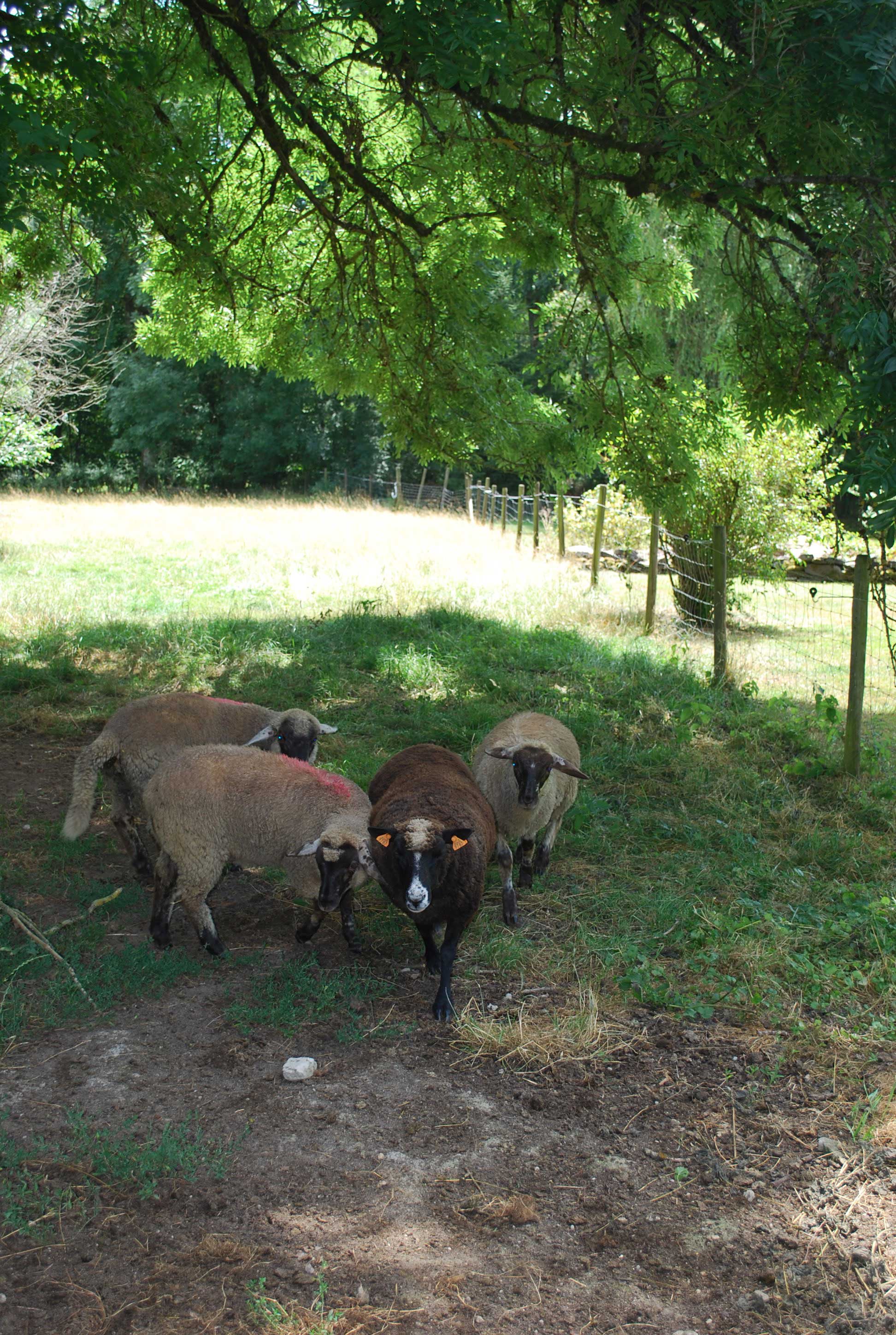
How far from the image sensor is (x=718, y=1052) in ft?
15.2

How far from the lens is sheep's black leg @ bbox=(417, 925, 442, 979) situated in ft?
17.4

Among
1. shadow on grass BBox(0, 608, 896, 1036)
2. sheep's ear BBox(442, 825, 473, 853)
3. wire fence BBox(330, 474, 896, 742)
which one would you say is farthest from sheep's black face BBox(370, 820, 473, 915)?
wire fence BBox(330, 474, 896, 742)

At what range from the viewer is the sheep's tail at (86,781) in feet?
19.6

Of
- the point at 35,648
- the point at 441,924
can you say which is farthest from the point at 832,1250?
the point at 35,648

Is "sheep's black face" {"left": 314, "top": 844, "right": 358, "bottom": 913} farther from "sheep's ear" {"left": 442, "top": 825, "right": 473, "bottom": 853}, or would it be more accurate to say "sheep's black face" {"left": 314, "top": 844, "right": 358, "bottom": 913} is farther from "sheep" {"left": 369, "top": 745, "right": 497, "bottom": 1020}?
"sheep's ear" {"left": 442, "top": 825, "right": 473, "bottom": 853}

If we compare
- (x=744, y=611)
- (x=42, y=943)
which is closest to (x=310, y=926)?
(x=42, y=943)

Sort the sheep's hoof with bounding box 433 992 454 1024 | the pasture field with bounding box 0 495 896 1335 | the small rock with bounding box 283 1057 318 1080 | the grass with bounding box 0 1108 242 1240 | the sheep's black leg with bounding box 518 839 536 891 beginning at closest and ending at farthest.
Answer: the pasture field with bounding box 0 495 896 1335
the grass with bounding box 0 1108 242 1240
the small rock with bounding box 283 1057 318 1080
the sheep's hoof with bounding box 433 992 454 1024
the sheep's black leg with bounding box 518 839 536 891

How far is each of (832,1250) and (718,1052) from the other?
1203 mm

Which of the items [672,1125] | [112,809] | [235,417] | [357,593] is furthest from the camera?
[235,417]

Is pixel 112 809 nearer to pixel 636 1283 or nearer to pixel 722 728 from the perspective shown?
pixel 636 1283

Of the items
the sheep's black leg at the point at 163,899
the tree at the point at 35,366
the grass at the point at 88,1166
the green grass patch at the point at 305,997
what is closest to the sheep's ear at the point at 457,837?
the green grass patch at the point at 305,997

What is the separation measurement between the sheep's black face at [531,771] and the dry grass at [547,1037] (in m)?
1.45

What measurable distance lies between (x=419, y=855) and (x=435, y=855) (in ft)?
0.36

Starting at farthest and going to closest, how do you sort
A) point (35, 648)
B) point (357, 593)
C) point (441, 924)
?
point (357, 593)
point (35, 648)
point (441, 924)
